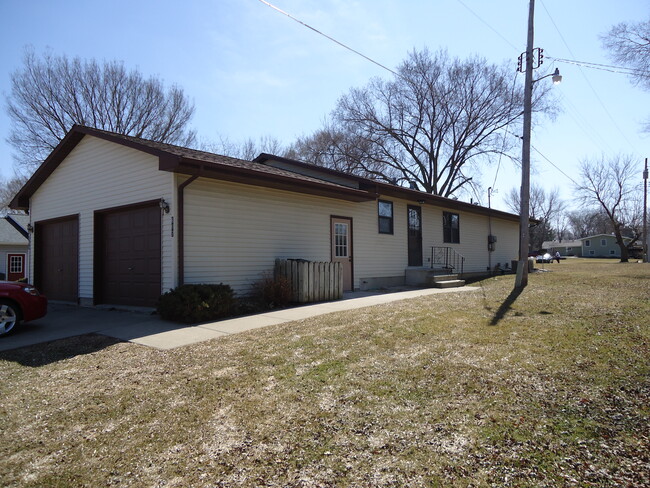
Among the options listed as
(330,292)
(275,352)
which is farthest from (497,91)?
(275,352)

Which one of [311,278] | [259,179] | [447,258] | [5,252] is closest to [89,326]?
[259,179]

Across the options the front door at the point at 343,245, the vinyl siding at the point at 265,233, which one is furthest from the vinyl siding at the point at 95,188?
the front door at the point at 343,245

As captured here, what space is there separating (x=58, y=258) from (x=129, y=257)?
3.99m

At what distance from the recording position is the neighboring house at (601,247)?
63469 mm

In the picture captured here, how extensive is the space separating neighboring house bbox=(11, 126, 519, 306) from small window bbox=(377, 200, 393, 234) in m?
0.04

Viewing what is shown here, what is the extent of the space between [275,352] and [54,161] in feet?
34.3

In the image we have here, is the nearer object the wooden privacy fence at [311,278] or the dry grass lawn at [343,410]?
the dry grass lawn at [343,410]

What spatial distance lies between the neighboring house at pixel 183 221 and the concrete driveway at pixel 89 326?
30.4 inches

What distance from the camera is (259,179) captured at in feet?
31.2

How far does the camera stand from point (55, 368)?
5.09m

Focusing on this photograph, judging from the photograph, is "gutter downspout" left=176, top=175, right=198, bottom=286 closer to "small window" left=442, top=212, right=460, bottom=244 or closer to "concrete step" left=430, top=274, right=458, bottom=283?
"concrete step" left=430, top=274, right=458, bottom=283

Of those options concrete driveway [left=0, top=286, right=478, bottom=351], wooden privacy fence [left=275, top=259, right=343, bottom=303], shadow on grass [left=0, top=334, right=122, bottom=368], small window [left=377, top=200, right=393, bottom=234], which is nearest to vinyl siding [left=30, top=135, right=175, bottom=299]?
concrete driveway [left=0, top=286, right=478, bottom=351]

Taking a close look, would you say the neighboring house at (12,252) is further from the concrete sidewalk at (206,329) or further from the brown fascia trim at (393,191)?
the concrete sidewalk at (206,329)

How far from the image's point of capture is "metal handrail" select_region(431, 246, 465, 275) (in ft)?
53.9
